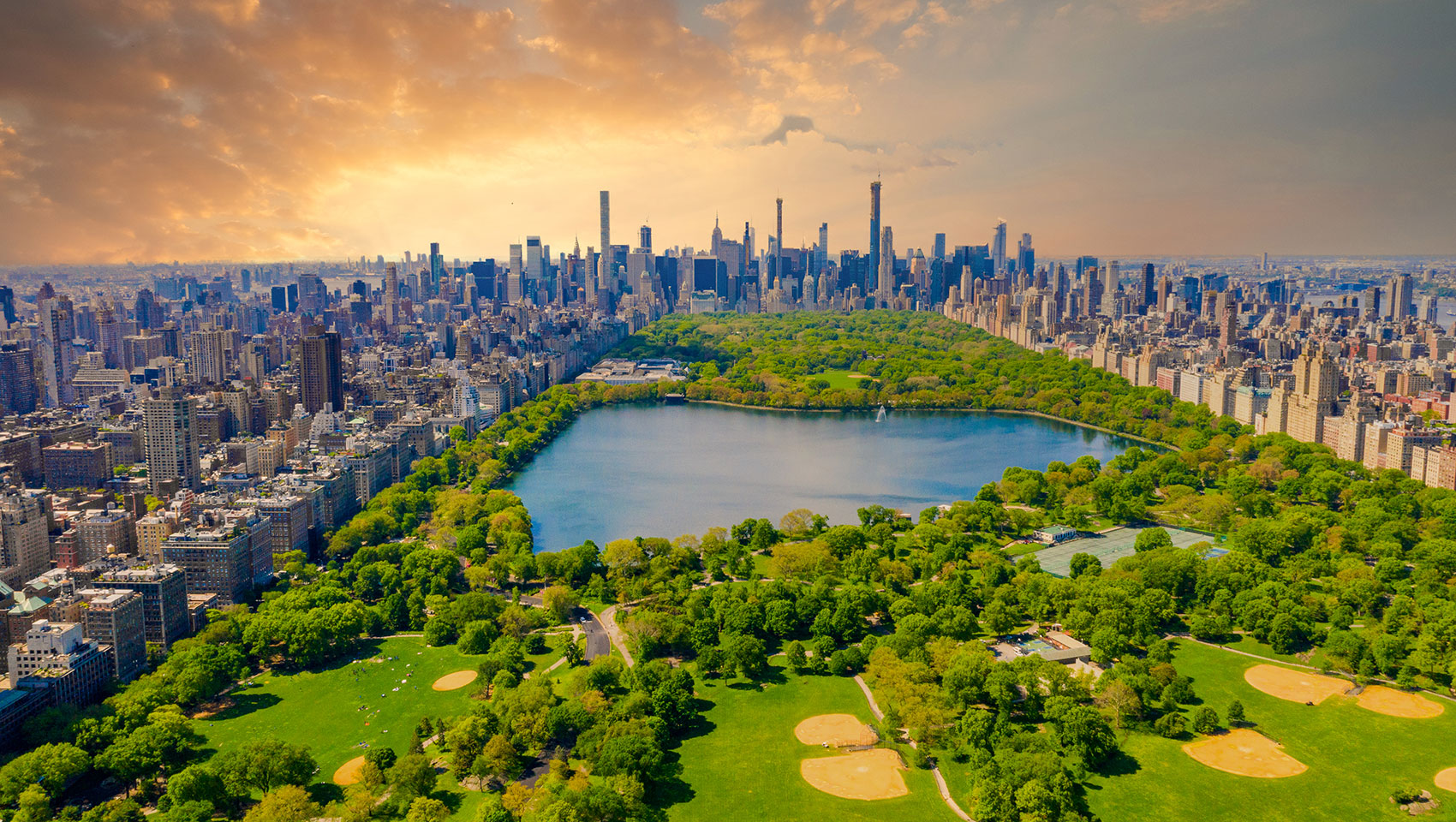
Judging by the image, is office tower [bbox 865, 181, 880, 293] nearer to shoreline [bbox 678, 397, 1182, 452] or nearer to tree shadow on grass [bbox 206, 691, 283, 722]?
shoreline [bbox 678, 397, 1182, 452]

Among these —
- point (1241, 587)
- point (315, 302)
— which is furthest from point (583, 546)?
point (315, 302)

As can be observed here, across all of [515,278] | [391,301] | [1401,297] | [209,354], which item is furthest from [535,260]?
[1401,297]

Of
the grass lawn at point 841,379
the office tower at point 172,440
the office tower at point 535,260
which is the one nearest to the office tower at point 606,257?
the office tower at point 535,260

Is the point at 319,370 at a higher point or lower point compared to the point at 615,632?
higher

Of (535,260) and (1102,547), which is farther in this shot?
(535,260)

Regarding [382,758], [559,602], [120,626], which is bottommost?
[382,758]

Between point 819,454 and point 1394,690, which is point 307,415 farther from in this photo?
point 1394,690

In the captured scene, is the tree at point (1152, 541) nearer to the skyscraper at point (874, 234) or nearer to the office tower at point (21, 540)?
the office tower at point (21, 540)

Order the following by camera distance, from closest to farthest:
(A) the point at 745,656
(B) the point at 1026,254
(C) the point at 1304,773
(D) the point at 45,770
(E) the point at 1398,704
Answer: (D) the point at 45,770, (C) the point at 1304,773, (E) the point at 1398,704, (A) the point at 745,656, (B) the point at 1026,254

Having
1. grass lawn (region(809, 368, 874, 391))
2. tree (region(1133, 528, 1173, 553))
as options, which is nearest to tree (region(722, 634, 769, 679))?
tree (region(1133, 528, 1173, 553))

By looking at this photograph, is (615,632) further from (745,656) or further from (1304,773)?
(1304,773)
